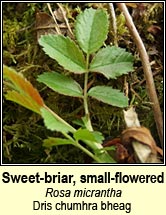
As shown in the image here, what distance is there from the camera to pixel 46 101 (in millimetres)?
833

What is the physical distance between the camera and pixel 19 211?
835mm

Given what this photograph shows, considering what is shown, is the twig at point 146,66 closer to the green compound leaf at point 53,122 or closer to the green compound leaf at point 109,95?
the green compound leaf at point 109,95

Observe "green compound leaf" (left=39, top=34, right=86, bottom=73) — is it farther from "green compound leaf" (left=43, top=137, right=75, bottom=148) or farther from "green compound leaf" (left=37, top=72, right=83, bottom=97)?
"green compound leaf" (left=43, top=137, right=75, bottom=148)

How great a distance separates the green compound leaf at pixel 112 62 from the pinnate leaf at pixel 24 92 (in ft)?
0.41

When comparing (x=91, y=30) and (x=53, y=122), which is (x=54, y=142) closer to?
(x=53, y=122)

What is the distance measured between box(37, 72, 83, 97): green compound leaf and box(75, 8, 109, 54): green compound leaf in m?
0.06

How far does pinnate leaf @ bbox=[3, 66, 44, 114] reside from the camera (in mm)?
715

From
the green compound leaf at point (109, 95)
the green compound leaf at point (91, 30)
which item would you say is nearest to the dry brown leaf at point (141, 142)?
the green compound leaf at point (109, 95)

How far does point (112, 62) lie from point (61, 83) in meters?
0.10

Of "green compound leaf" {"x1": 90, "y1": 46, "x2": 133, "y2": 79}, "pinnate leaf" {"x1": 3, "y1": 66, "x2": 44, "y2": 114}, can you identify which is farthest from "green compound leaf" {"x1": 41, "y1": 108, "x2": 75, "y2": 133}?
"green compound leaf" {"x1": 90, "y1": 46, "x2": 133, "y2": 79}

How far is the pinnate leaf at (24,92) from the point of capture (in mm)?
715

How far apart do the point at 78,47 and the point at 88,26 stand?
0.04 m

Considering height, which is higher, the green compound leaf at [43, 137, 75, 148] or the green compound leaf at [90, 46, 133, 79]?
the green compound leaf at [90, 46, 133, 79]

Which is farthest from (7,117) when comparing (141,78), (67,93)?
(141,78)
